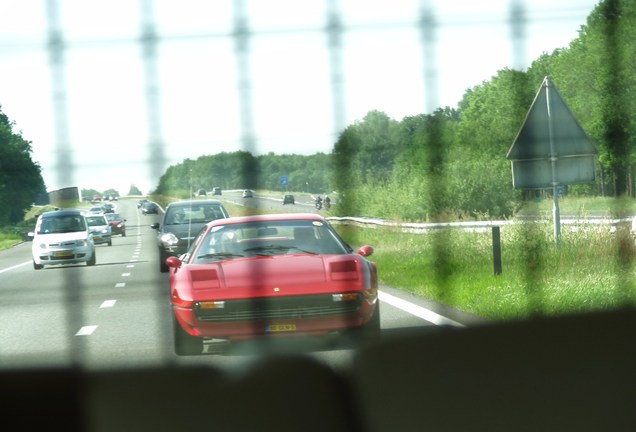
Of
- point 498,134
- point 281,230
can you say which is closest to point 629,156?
point 281,230

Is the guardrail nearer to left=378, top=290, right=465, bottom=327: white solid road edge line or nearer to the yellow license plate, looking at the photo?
left=378, top=290, right=465, bottom=327: white solid road edge line

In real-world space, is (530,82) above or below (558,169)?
above

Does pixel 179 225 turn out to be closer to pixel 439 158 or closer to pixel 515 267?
pixel 439 158

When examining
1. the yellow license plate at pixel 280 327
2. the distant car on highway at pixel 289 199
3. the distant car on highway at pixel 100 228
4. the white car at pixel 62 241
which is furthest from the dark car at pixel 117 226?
the yellow license plate at pixel 280 327

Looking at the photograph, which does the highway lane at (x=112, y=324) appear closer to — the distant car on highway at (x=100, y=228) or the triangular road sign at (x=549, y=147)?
the triangular road sign at (x=549, y=147)

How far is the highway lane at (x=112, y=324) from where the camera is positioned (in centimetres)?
880

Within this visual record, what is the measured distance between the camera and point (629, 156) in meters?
12.9

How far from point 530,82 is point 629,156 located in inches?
54.8

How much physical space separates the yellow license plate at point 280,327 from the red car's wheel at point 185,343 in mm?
621

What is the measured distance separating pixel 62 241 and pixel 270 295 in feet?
62.4

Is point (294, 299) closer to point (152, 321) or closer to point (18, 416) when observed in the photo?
point (18, 416)

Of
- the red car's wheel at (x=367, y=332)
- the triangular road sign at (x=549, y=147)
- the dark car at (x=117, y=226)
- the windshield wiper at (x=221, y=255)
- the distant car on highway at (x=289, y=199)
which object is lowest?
the dark car at (x=117, y=226)

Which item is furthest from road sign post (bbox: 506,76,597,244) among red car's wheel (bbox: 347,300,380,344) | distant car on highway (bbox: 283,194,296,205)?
red car's wheel (bbox: 347,300,380,344)

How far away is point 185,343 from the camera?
28.5ft
